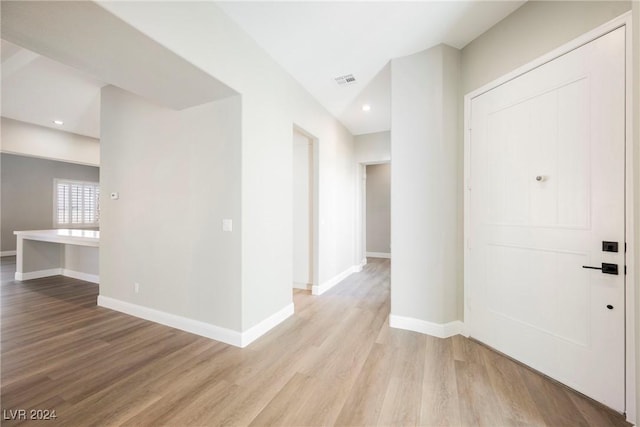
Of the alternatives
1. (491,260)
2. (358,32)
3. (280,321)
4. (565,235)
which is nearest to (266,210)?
(280,321)

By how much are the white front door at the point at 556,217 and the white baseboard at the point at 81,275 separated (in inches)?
242

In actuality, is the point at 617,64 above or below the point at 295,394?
above

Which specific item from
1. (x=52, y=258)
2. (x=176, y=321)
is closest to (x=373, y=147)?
(x=176, y=321)

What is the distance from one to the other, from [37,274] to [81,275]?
863 millimetres

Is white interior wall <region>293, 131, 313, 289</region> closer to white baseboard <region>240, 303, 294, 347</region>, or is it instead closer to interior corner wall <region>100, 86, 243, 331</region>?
white baseboard <region>240, 303, 294, 347</region>

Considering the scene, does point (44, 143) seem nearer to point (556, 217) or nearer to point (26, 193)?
point (26, 193)

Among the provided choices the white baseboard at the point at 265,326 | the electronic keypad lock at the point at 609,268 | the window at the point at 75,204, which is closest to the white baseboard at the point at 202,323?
the white baseboard at the point at 265,326

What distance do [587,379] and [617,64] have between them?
83.0 inches

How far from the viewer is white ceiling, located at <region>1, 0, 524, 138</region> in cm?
160

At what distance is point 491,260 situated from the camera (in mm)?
2398

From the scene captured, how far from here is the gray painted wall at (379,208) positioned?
24.6 ft

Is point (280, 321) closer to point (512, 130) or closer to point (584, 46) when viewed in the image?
point (512, 130)

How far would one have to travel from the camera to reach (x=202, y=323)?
2.64 metres

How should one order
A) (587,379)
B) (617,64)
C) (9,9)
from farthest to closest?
(587,379), (617,64), (9,9)
